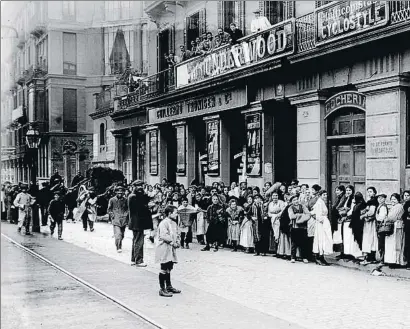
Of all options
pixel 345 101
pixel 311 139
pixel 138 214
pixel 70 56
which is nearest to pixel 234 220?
pixel 138 214

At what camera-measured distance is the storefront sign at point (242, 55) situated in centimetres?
1620

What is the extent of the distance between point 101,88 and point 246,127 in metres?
10.4

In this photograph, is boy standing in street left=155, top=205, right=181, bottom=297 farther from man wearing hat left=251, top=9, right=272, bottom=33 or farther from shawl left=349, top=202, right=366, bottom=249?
man wearing hat left=251, top=9, right=272, bottom=33

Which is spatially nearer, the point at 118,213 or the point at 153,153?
the point at 118,213

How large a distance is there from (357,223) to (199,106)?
1115 centimetres

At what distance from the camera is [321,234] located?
39.5 feet

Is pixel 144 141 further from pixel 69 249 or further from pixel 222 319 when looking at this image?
pixel 222 319

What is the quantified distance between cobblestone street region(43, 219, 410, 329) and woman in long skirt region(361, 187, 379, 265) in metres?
0.51

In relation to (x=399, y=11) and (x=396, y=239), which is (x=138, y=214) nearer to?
(x=396, y=239)

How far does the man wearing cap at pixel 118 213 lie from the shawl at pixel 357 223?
5744 mm

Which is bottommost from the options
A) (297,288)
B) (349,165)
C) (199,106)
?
(297,288)

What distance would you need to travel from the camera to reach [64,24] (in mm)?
6746

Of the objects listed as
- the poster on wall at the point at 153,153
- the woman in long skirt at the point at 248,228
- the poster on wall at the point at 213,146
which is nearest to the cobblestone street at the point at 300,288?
the woman in long skirt at the point at 248,228

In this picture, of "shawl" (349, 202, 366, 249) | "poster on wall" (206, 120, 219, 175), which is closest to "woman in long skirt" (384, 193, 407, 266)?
"shawl" (349, 202, 366, 249)
